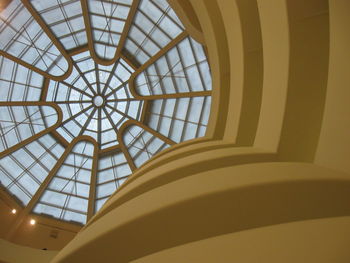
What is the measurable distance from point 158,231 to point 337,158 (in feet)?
8.43

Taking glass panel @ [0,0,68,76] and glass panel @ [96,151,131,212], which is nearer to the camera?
glass panel @ [0,0,68,76]

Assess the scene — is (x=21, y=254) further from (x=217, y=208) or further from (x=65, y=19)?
(x=217, y=208)

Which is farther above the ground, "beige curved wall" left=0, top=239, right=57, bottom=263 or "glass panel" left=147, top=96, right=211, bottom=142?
"glass panel" left=147, top=96, right=211, bottom=142

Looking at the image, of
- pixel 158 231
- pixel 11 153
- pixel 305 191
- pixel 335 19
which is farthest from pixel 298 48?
pixel 11 153

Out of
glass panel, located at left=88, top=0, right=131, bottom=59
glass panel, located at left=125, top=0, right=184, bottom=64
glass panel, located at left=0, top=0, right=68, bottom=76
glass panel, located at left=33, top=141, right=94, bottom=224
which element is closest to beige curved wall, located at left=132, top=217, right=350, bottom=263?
glass panel, located at left=125, top=0, right=184, bottom=64

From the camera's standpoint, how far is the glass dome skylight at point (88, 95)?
19.7 metres

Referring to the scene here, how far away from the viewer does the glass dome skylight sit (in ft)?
64.7

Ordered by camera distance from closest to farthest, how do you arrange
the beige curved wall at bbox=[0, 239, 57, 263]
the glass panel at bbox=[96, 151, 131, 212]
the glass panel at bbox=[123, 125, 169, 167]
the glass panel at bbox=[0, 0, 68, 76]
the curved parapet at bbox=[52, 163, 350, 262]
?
the curved parapet at bbox=[52, 163, 350, 262] → the beige curved wall at bbox=[0, 239, 57, 263] → the glass panel at bbox=[0, 0, 68, 76] → the glass panel at bbox=[123, 125, 169, 167] → the glass panel at bbox=[96, 151, 131, 212]

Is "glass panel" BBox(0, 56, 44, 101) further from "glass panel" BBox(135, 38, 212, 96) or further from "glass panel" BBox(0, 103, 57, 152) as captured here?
"glass panel" BBox(135, 38, 212, 96)

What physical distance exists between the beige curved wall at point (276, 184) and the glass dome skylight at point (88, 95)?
12.8 m

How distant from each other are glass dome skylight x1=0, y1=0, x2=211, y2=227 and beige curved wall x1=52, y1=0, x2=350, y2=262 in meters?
12.8

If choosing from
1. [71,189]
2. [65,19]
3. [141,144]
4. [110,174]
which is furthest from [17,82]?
[141,144]

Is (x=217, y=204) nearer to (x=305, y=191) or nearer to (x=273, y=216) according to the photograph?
(x=273, y=216)

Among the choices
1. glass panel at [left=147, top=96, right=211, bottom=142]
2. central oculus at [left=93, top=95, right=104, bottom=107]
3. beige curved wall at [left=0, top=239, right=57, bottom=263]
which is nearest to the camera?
beige curved wall at [left=0, top=239, right=57, bottom=263]
